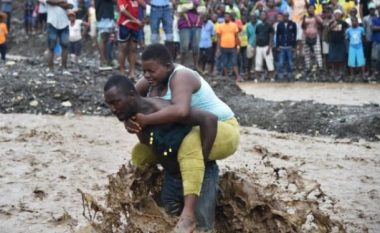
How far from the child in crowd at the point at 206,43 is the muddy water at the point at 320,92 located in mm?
1228

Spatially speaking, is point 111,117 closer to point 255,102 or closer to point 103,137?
point 103,137

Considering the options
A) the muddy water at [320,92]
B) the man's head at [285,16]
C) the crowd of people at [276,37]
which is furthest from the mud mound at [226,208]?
the man's head at [285,16]

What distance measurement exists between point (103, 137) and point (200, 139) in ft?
15.8

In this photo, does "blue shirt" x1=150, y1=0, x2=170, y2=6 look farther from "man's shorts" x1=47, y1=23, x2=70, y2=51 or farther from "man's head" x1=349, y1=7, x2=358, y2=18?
"man's head" x1=349, y1=7, x2=358, y2=18

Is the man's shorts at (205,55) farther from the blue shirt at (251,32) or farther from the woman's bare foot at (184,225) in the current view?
the woman's bare foot at (184,225)

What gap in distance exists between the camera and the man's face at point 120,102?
388cm

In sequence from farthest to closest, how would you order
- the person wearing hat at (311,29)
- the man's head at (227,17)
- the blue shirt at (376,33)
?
1. the man's head at (227,17)
2. the person wearing hat at (311,29)
3. the blue shirt at (376,33)

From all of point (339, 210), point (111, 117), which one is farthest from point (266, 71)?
point (339, 210)

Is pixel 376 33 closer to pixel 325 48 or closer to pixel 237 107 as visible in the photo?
pixel 325 48

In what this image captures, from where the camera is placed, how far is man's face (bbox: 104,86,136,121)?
3.88 meters

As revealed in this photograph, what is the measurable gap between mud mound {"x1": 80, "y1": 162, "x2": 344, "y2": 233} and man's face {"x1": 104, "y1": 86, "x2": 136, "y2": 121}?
24.6 inches

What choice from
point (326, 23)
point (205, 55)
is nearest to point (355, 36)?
point (326, 23)

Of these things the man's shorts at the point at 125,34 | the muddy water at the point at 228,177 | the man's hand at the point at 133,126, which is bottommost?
the muddy water at the point at 228,177

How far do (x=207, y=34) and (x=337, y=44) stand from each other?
3.20 m
